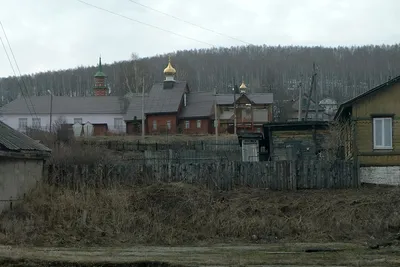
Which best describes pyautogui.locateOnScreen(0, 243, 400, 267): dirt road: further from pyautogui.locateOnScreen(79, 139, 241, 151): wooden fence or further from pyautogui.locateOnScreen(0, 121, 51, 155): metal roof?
pyautogui.locateOnScreen(79, 139, 241, 151): wooden fence

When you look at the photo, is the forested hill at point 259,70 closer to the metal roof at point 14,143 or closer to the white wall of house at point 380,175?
the white wall of house at point 380,175

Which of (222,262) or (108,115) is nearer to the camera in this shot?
(222,262)

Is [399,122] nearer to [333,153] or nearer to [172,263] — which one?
[333,153]

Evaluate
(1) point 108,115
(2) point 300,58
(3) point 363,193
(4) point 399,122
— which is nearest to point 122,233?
(3) point 363,193

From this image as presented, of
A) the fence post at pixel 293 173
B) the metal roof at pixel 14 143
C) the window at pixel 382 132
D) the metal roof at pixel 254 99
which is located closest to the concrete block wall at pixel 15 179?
the metal roof at pixel 14 143

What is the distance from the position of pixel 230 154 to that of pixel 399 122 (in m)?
17.8

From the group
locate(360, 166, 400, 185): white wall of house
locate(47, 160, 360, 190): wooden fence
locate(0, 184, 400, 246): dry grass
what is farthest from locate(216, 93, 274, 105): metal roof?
locate(0, 184, 400, 246): dry grass

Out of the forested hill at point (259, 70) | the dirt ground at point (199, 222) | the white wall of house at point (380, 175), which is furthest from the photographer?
the forested hill at point (259, 70)

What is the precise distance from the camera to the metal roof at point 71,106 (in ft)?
256

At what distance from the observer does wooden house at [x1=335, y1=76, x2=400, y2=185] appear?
25750 millimetres

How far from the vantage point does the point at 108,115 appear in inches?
3063

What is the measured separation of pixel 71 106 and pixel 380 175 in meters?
61.6

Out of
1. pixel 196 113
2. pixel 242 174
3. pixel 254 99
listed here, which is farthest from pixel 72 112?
pixel 242 174

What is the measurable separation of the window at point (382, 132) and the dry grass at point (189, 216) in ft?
13.3
